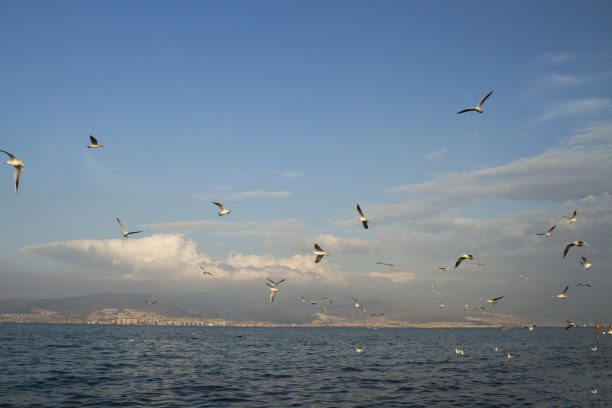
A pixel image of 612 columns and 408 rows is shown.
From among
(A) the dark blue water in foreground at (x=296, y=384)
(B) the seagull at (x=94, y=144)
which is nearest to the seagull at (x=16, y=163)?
(B) the seagull at (x=94, y=144)

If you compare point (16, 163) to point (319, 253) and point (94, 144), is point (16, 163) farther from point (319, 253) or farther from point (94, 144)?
point (319, 253)

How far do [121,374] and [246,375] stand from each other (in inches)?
468

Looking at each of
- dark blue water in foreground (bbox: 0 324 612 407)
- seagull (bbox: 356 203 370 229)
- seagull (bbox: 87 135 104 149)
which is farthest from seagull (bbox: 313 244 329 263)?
seagull (bbox: 87 135 104 149)

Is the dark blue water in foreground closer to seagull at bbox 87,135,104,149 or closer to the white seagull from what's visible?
the white seagull

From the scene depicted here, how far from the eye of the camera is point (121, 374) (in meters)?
39.9

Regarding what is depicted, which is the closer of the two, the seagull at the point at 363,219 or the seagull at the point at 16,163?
the seagull at the point at 16,163

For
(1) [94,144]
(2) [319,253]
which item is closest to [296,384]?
(2) [319,253]

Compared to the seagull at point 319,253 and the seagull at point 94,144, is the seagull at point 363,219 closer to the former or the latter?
the seagull at point 319,253

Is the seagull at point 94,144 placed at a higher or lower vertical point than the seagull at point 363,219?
higher

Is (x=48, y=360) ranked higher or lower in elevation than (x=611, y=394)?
lower

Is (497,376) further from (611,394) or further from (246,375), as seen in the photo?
(246,375)

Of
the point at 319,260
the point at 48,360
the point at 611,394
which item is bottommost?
the point at 48,360

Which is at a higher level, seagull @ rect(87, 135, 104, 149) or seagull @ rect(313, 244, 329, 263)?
seagull @ rect(87, 135, 104, 149)

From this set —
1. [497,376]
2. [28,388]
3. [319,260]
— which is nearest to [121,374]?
[28,388]
